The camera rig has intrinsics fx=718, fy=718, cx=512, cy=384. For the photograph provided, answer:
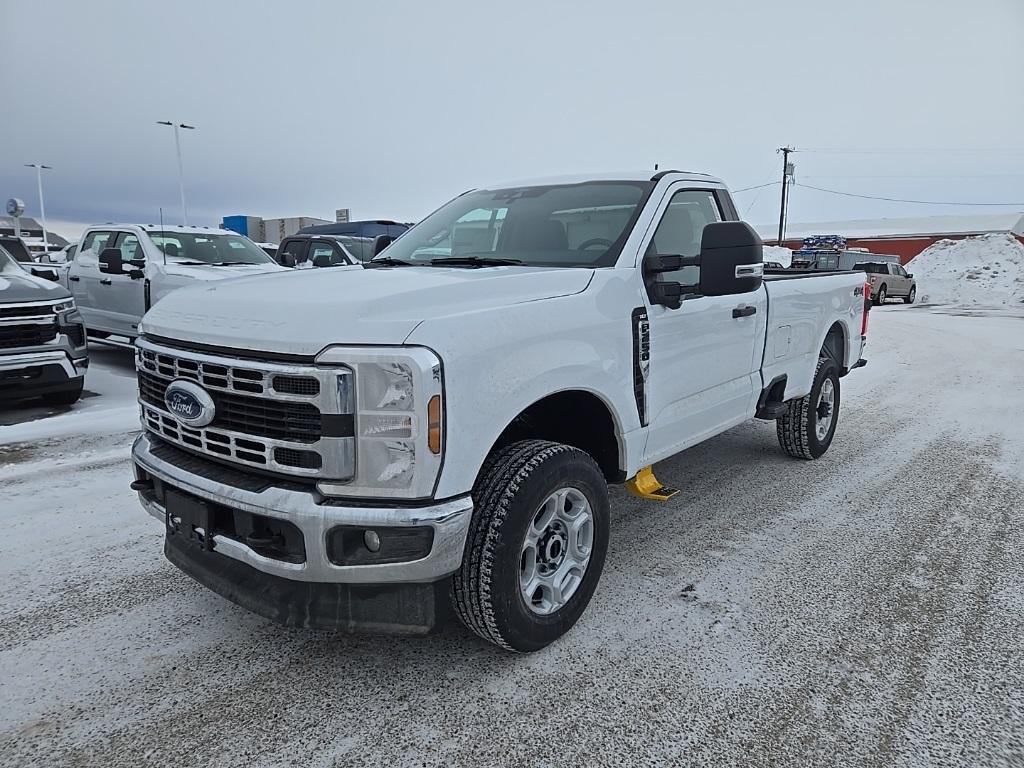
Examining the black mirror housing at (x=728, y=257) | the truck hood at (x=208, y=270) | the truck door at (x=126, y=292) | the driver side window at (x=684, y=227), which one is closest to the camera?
the black mirror housing at (x=728, y=257)

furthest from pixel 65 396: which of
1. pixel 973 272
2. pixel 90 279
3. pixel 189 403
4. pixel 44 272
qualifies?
pixel 973 272

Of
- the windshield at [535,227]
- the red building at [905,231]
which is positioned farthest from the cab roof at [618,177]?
the red building at [905,231]

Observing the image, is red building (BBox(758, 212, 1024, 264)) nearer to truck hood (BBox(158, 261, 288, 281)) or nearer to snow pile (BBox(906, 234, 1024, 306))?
snow pile (BBox(906, 234, 1024, 306))

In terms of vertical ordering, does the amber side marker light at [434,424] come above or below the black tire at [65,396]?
above

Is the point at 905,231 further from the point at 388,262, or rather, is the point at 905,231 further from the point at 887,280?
the point at 388,262

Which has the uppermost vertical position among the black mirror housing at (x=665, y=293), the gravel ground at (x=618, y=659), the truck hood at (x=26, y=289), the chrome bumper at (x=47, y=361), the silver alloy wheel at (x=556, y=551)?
the black mirror housing at (x=665, y=293)

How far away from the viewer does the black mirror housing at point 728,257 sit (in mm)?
3307

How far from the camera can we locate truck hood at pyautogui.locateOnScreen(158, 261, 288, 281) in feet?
29.4

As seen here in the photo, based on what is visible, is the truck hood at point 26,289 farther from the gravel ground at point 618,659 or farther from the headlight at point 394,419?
the headlight at point 394,419

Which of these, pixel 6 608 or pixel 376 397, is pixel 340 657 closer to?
pixel 376 397

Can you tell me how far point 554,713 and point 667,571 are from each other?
4.30 feet

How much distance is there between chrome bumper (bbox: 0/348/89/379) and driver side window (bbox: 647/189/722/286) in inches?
241

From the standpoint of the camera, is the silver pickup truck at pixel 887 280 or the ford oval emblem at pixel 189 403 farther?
the silver pickup truck at pixel 887 280

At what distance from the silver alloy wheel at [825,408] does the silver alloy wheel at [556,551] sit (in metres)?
3.30
